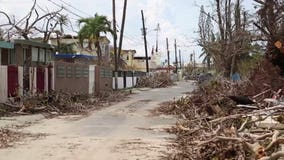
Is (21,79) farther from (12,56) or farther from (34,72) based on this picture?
(12,56)

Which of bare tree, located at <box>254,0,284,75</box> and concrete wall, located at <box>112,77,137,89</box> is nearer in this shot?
bare tree, located at <box>254,0,284,75</box>

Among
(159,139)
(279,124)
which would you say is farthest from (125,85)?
(279,124)

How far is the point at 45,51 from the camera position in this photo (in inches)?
1137

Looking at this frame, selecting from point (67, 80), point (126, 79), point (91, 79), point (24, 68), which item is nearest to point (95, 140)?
point (24, 68)

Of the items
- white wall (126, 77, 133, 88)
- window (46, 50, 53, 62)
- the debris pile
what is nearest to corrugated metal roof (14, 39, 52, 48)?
window (46, 50, 53, 62)

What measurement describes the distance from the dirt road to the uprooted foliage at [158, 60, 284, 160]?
2.58 feet

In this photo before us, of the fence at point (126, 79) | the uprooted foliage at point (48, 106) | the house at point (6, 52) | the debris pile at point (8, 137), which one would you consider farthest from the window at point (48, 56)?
the fence at point (126, 79)

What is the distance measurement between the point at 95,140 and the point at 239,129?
13.2ft

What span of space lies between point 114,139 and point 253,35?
44.0ft

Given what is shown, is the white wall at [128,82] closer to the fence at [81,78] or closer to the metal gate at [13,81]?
the fence at [81,78]

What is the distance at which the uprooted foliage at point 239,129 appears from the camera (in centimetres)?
948

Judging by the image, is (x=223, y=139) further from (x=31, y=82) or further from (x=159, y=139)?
(x=31, y=82)

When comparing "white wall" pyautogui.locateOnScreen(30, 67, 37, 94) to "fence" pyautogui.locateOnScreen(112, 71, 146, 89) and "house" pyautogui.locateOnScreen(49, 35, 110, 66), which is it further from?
"house" pyautogui.locateOnScreen(49, 35, 110, 66)

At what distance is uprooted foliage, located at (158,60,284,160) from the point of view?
9484mm
